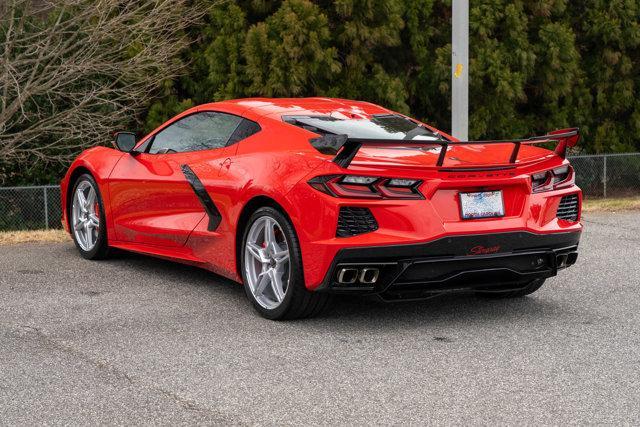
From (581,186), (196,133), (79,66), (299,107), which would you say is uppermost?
(299,107)

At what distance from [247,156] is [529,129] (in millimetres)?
9492

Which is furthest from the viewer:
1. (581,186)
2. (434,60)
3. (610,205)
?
(581,186)

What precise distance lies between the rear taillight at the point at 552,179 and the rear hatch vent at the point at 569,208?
0.09 meters

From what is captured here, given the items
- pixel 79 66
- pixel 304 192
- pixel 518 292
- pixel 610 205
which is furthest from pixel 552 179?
pixel 79 66

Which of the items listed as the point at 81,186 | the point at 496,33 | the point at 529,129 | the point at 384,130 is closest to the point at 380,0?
the point at 496,33

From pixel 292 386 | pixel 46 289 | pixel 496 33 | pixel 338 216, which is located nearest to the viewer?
pixel 292 386

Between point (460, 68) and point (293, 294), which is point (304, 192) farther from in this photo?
point (460, 68)

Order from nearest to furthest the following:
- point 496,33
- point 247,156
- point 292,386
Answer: point 292,386, point 247,156, point 496,33

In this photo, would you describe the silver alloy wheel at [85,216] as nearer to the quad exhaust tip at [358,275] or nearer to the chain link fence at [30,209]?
the quad exhaust tip at [358,275]

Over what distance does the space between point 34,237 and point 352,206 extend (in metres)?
5.08

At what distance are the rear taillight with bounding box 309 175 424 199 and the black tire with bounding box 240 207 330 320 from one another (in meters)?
0.41

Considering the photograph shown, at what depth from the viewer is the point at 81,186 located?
362 inches

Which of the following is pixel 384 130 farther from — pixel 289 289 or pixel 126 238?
pixel 126 238

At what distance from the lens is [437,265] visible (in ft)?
20.8
